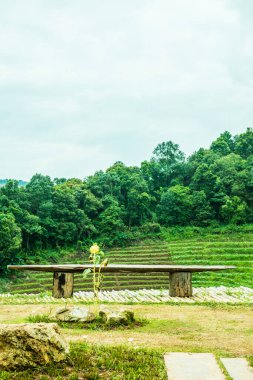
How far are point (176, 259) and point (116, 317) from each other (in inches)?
1064

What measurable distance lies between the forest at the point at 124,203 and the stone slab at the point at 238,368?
89.6ft

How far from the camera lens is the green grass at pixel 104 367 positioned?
106 inches

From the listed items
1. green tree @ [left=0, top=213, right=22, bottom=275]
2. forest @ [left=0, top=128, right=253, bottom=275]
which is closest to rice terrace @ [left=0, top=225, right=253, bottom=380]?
green tree @ [left=0, top=213, right=22, bottom=275]

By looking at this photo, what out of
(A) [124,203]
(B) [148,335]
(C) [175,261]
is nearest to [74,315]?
(B) [148,335]

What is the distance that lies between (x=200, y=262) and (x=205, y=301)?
75.7ft

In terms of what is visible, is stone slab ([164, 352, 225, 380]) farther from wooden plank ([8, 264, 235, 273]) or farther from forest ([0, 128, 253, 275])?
forest ([0, 128, 253, 275])

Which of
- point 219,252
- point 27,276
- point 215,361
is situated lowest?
point 27,276

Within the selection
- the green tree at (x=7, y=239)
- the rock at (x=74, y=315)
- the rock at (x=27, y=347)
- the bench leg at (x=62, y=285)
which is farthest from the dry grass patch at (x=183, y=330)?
the green tree at (x=7, y=239)

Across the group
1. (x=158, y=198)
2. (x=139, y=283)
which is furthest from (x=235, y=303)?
(x=158, y=198)

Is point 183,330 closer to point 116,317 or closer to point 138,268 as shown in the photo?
point 116,317

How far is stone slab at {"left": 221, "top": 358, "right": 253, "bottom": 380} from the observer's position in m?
2.78

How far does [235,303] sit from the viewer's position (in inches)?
251

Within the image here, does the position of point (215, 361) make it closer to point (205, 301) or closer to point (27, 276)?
point (205, 301)

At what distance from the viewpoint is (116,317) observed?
4617 millimetres
